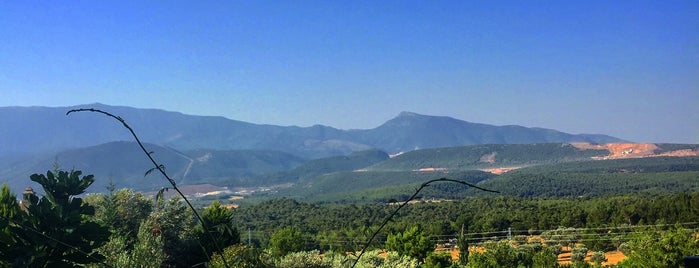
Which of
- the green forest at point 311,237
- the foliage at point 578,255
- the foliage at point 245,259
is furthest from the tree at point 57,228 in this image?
the foliage at point 578,255

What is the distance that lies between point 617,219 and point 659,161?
107 meters

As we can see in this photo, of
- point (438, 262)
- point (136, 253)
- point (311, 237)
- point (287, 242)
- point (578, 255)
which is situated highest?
point (136, 253)

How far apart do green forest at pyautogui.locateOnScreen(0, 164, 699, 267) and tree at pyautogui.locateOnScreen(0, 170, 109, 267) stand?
0.6 inches

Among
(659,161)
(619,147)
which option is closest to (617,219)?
(659,161)

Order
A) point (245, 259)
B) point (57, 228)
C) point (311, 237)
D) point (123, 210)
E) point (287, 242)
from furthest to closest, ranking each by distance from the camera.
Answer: point (311, 237) → point (287, 242) → point (123, 210) → point (57, 228) → point (245, 259)

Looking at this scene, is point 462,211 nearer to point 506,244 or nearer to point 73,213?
point 506,244

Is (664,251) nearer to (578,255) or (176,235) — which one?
(578,255)

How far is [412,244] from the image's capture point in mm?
30484

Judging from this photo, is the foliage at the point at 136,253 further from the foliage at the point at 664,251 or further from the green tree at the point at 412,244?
the foliage at the point at 664,251

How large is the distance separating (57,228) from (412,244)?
25227 millimetres

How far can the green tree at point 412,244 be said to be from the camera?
30266 mm

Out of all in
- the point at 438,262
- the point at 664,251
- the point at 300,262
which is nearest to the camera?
the point at 300,262

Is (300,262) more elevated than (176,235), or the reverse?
(300,262)

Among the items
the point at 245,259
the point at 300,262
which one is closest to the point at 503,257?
the point at 300,262
